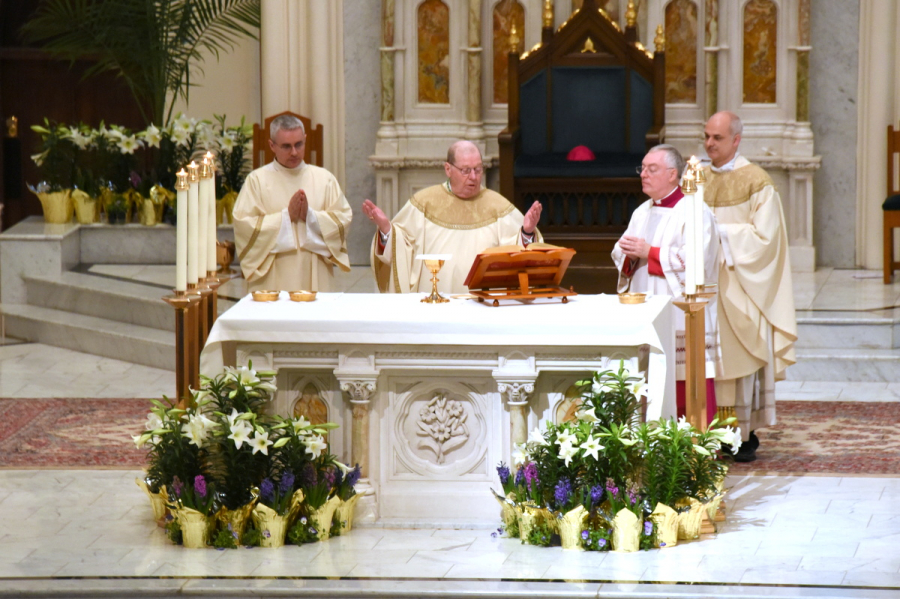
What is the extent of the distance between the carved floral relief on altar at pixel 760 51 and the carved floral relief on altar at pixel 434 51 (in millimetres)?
2108

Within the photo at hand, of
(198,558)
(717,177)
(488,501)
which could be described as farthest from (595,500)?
(717,177)

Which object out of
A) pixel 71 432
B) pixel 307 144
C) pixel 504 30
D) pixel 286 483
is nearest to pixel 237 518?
pixel 286 483

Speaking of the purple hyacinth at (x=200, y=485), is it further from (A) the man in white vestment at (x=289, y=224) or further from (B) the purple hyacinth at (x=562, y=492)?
(A) the man in white vestment at (x=289, y=224)

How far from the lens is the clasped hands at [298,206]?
6227 mm

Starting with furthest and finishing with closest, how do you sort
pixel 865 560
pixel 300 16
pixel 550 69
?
pixel 300 16 → pixel 550 69 → pixel 865 560

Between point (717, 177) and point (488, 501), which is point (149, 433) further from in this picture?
point (717, 177)

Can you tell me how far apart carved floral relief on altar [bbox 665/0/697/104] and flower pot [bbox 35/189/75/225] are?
440 cm

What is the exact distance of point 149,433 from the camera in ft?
16.3

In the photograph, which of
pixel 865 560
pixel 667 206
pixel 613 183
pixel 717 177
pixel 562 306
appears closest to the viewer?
pixel 865 560

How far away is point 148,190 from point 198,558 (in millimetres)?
6063

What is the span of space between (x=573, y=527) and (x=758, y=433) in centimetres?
216

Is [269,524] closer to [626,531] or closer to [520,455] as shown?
[520,455]

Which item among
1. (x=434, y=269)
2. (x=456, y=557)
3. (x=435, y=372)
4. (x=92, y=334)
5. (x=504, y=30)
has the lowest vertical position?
(x=456, y=557)

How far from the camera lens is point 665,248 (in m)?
5.57
